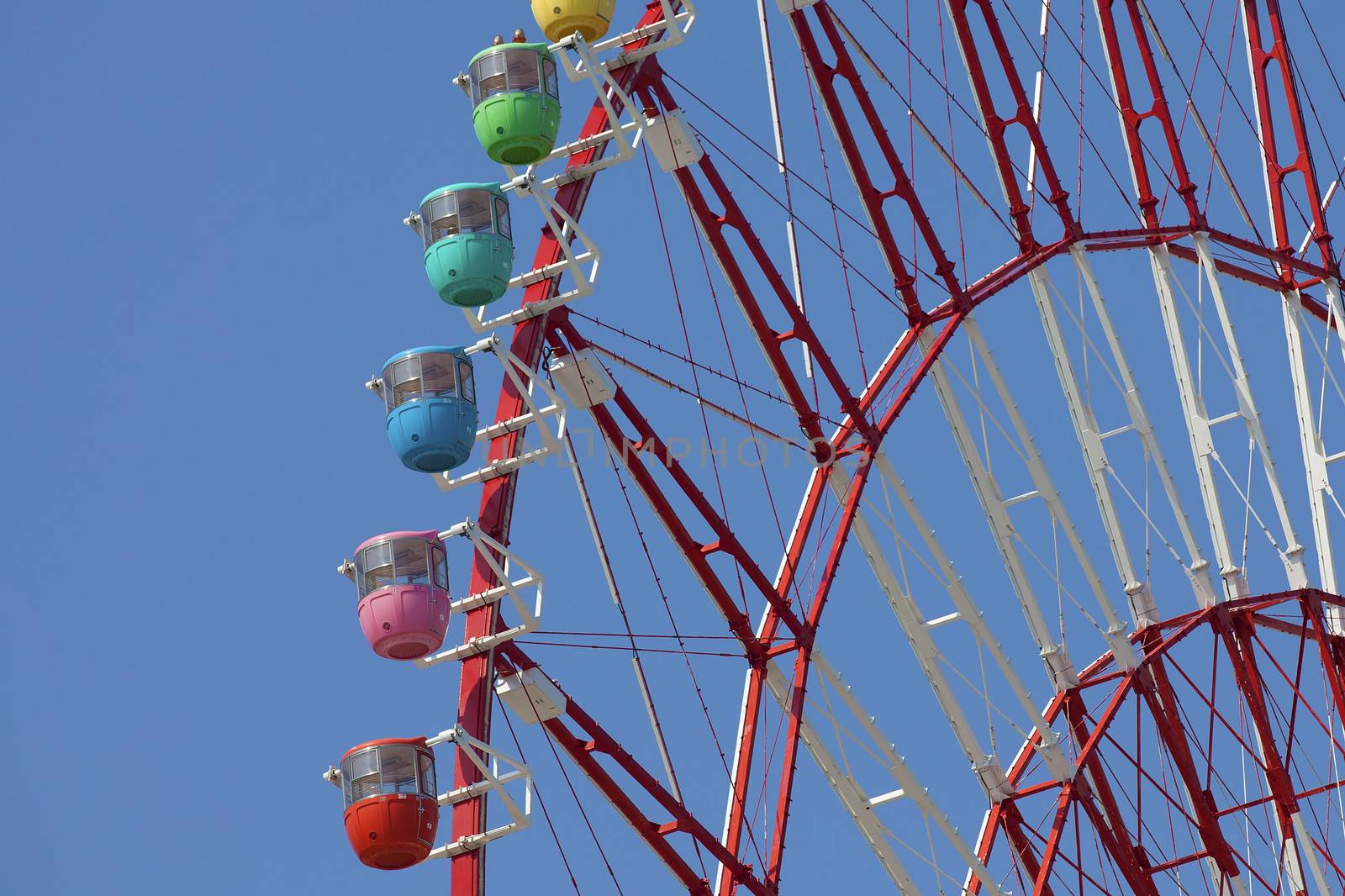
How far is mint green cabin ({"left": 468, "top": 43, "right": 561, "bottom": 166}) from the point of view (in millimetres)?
28938

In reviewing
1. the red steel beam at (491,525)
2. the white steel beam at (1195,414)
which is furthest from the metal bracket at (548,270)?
the white steel beam at (1195,414)

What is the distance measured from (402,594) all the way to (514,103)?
17.7 feet

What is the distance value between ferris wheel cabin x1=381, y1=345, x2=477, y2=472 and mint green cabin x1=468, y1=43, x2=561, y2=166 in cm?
235

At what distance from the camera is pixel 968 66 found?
117ft

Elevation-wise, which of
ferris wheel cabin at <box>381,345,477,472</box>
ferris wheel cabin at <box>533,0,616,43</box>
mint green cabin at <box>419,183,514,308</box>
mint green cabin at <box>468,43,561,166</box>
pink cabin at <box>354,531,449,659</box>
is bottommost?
pink cabin at <box>354,531,449,659</box>

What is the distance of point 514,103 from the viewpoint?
2892cm

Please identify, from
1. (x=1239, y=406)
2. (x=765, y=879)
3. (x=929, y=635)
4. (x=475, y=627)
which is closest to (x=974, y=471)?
(x=929, y=635)

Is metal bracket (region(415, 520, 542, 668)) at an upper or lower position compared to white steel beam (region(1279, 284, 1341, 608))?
lower

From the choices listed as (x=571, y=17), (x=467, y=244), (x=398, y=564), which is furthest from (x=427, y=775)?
(x=571, y=17)

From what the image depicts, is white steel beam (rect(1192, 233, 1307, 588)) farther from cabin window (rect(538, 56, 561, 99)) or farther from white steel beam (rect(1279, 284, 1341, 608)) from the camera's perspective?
cabin window (rect(538, 56, 561, 99))

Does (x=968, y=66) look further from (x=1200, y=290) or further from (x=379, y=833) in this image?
(x=379, y=833)

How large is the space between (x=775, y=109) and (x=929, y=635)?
705cm

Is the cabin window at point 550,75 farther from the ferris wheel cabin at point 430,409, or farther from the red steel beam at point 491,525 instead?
the ferris wheel cabin at point 430,409

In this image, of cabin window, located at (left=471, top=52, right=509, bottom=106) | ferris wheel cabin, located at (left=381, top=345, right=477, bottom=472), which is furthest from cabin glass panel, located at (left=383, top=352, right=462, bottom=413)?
cabin window, located at (left=471, top=52, right=509, bottom=106)
